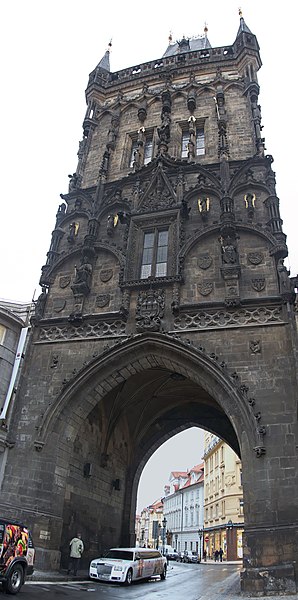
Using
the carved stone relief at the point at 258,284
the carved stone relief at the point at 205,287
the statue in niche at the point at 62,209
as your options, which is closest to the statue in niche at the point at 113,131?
the statue in niche at the point at 62,209

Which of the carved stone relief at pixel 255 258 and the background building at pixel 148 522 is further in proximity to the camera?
the background building at pixel 148 522

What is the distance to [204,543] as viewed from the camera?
45219 mm

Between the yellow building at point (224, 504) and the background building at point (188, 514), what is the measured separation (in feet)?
25.9

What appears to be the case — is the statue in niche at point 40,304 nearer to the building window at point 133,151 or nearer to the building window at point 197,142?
the building window at point 133,151

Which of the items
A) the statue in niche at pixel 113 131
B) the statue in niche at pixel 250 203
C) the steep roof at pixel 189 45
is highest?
the steep roof at pixel 189 45

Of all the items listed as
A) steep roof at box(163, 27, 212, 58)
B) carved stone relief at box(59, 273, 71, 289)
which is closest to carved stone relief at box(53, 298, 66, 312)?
carved stone relief at box(59, 273, 71, 289)

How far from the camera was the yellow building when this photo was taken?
3572 cm

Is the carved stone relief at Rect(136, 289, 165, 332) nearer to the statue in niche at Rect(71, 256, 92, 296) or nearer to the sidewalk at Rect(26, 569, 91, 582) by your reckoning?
the statue in niche at Rect(71, 256, 92, 296)

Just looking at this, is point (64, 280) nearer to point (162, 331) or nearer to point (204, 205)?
point (162, 331)

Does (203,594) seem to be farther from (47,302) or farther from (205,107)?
(205,107)

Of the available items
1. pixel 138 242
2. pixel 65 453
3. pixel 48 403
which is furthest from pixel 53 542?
pixel 138 242

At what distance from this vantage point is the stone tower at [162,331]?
12.5 meters

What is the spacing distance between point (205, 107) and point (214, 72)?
2.67m

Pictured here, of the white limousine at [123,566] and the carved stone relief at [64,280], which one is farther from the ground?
the carved stone relief at [64,280]
